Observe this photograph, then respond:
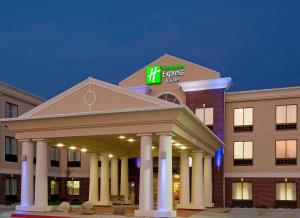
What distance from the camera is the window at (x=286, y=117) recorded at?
38.1 m

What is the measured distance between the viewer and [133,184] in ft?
139

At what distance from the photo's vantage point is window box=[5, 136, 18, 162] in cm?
4122

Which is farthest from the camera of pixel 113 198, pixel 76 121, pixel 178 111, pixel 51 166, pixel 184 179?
pixel 51 166

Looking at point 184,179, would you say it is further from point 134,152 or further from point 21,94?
point 21,94

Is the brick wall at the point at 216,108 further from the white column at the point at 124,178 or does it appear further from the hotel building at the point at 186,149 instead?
the white column at the point at 124,178

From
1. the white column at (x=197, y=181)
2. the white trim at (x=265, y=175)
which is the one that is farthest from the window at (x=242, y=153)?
the white column at (x=197, y=181)

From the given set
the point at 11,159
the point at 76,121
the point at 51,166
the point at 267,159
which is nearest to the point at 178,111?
the point at 76,121

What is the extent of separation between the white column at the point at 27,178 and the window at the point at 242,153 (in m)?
19.1

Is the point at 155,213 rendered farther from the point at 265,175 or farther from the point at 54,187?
the point at 54,187

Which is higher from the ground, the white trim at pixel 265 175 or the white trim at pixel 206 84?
the white trim at pixel 206 84

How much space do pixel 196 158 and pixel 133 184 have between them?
12646 millimetres

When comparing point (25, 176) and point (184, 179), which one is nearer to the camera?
point (25, 176)

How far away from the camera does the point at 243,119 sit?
39688mm

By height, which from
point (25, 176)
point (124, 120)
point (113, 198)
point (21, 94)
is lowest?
point (113, 198)
